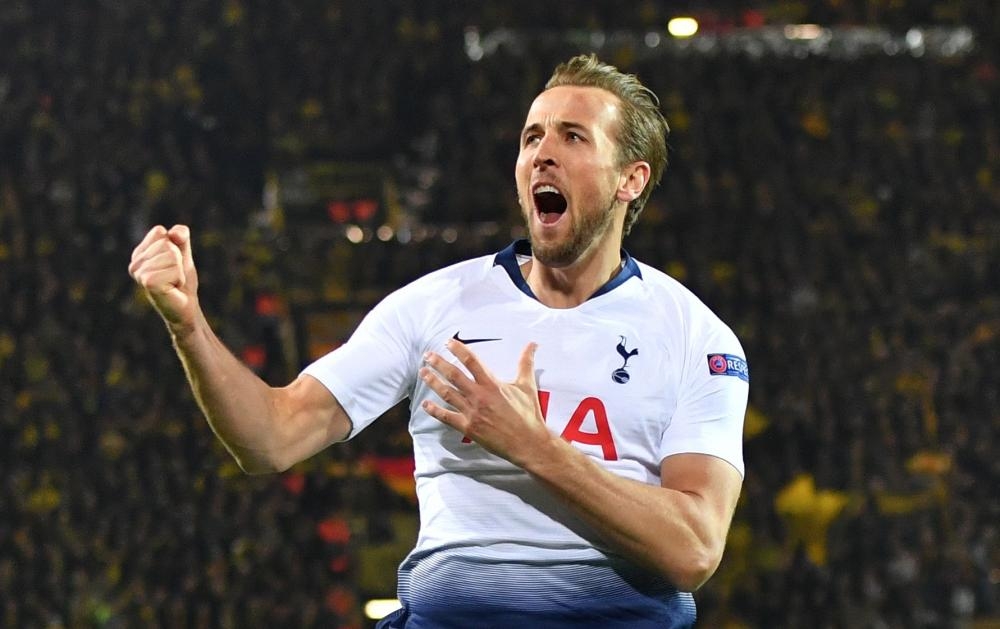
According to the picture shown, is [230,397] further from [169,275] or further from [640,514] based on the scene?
[640,514]

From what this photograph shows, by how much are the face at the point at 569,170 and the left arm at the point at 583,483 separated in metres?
0.33

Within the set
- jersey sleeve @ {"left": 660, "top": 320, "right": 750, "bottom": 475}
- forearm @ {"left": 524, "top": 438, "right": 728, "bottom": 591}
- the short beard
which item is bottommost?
forearm @ {"left": 524, "top": 438, "right": 728, "bottom": 591}

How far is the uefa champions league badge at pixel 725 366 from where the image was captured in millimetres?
2625

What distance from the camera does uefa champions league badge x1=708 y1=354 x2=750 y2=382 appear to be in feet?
8.61

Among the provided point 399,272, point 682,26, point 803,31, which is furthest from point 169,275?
point 803,31

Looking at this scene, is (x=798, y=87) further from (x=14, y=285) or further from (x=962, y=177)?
(x=14, y=285)

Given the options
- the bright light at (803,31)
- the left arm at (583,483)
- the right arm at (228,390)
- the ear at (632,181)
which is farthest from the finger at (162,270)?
the bright light at (803,31)

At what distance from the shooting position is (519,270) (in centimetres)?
275

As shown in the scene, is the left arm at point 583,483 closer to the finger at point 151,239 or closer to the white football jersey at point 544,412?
the white football jersey at point 544,412

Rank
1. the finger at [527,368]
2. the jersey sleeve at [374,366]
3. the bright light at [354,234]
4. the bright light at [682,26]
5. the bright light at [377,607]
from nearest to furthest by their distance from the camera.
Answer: the finger at [527,368] < the jersey sleeve at [374,366] < the bright light at [377,607] < the bright light at [354,234] < the bright light at [682,26]

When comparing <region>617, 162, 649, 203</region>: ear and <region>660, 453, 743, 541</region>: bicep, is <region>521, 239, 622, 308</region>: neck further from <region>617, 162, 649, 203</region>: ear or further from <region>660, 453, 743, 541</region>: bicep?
<region>660, 453, 743, 541</region>: bicep

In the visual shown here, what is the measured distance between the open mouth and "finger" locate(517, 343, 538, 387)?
0.36m

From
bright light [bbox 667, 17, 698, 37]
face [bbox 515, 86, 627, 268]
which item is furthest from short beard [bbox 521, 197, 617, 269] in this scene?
bright light [bbox 667, 17, 698, 37]

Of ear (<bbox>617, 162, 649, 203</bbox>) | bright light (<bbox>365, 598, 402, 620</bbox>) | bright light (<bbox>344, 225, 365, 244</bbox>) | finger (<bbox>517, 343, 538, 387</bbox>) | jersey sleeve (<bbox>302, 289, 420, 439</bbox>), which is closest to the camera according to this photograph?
finger (<bbox>517, 343, 538, 387</bbox>)
